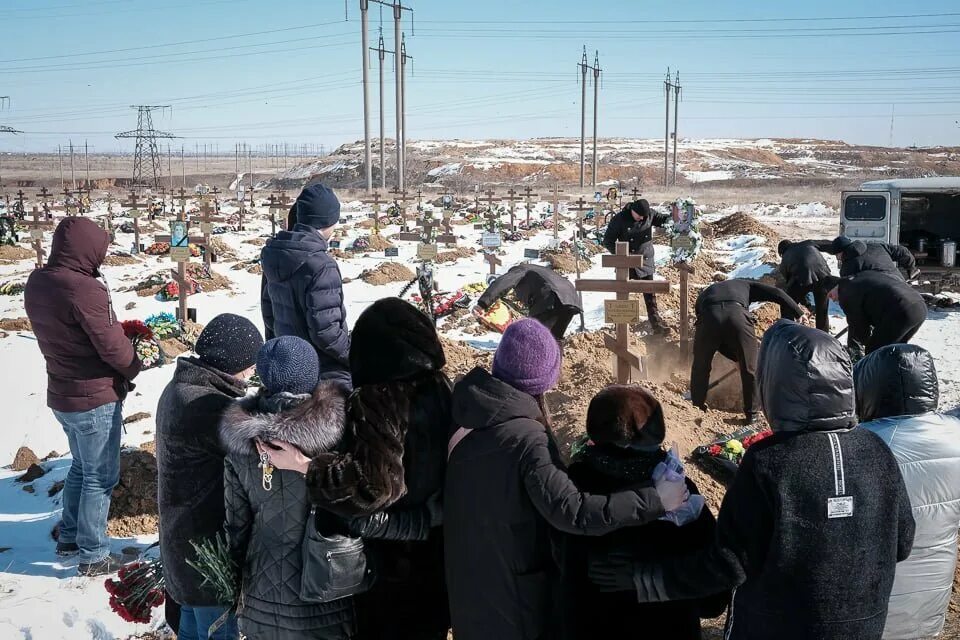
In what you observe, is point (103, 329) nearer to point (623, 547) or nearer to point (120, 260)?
point (623, 547)

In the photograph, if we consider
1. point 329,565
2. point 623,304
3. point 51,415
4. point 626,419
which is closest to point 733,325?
point 623,304

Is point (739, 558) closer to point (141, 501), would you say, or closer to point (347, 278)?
point (141, 501)

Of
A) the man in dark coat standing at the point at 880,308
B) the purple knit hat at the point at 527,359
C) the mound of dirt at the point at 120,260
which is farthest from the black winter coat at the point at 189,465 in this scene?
the mound of dirt at the point at 120,260

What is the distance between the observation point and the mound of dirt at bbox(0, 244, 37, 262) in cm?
1827

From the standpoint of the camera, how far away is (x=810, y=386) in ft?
7.30

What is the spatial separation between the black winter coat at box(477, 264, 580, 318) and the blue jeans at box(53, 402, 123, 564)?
3.64 m

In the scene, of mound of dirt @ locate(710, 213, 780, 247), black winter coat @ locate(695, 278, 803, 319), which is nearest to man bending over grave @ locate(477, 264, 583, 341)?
black winter coat @ locate(695, 278, 803, 319)

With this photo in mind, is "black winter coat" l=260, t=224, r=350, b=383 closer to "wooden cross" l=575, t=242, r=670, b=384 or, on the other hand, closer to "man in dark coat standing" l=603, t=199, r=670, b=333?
"wooden cross" l=575, t=242, r=670, b=384

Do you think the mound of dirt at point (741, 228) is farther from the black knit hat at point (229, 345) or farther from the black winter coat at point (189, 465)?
the black winter coat at point (189, 465)

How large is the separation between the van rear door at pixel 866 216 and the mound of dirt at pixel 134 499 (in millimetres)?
11355

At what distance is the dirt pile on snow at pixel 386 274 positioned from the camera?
47.2 ft

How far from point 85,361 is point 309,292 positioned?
1293 millimetres

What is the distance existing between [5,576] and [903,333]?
21.3 ft

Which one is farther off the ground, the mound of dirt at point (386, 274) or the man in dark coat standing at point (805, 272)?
the man in dark coat standing at point (805, 272)
